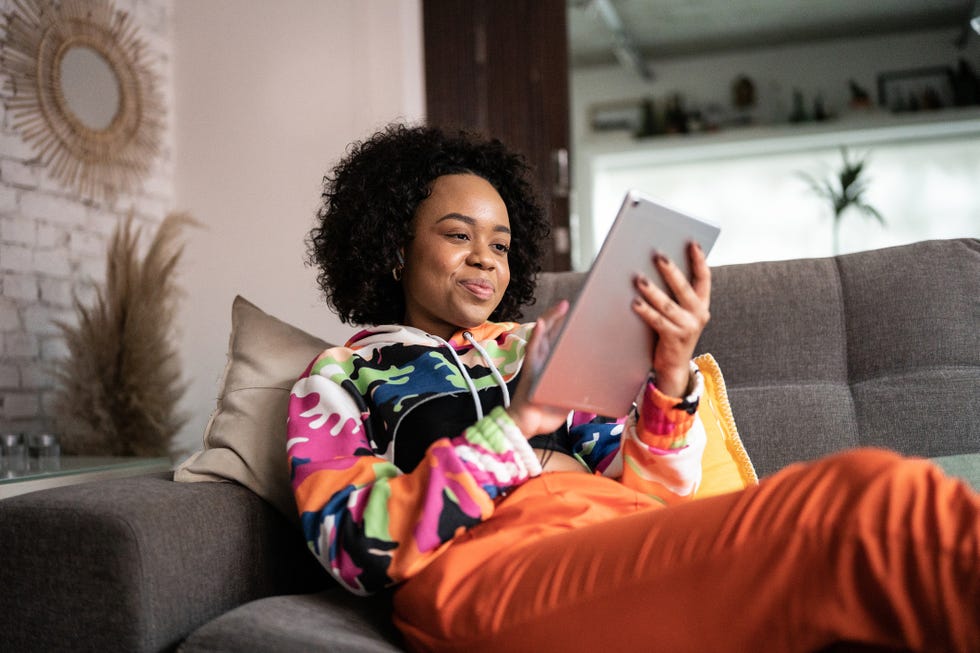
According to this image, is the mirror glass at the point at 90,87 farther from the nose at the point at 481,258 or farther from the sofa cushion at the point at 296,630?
the sofa cushion at the point at 296,630

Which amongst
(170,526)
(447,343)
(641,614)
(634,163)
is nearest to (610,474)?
(447,343)

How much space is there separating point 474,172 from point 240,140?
1.99 metres

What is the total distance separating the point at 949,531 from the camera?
695mm

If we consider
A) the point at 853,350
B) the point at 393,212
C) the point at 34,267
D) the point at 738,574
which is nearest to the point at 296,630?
the point at 738,574

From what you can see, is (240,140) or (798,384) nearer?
(798,384)

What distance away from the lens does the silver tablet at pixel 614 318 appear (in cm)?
96

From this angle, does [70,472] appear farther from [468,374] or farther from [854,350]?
[854,350]

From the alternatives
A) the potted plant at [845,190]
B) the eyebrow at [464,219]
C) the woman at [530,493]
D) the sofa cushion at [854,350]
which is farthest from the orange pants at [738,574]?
the potted plant at [845,190]

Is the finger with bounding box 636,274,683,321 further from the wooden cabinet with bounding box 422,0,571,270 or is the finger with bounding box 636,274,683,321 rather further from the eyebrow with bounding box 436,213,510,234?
the wooden cabinet with bounding box 422,0,571,270

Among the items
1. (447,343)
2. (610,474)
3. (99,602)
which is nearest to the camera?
(99,602)

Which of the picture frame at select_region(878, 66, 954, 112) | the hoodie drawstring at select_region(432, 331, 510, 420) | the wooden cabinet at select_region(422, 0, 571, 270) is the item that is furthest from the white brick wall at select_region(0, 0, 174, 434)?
the picture frame at select_region(878, 66, 954, 112)

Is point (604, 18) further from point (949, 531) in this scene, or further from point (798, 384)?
point (949, 531)

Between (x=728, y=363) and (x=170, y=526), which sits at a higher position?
(x=728, y=363)

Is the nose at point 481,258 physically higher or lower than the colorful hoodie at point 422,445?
higher
